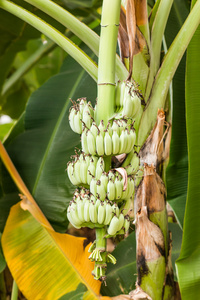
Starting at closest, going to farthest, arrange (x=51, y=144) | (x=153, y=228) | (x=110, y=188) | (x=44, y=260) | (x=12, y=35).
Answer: (x=110, y=188), (x=153, y=228), (x=44, y=260), (x=51, y=144), (x=12, y=35)

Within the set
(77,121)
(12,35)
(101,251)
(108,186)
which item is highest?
(12,35)

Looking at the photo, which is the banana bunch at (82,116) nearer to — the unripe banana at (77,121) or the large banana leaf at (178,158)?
the unripe banana at (77,121)

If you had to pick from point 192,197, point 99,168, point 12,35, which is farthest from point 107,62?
point 12,35

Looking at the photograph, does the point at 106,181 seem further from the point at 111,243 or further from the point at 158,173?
the point at 111,243

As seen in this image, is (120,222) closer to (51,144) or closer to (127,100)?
(127,100)

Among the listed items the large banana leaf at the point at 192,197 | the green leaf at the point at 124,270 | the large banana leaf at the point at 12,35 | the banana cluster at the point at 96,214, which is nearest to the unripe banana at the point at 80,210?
the banana cluster at the point at 96,214

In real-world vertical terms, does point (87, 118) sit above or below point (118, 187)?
above

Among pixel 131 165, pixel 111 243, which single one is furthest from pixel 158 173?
pixel 111 243
